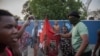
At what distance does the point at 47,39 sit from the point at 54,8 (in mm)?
10468

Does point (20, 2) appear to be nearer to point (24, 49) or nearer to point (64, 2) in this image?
point (64, 2)

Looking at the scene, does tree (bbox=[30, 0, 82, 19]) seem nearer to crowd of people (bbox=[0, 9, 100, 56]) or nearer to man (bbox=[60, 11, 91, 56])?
crowd of people (bbox=[0, 9, 100, 56])

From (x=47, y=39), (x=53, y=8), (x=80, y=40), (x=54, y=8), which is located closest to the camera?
(x=80, y=40)

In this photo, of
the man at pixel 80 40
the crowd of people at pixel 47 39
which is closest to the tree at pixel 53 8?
the crowd of people at pixel 47 39

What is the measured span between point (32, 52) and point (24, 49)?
4.37 feet

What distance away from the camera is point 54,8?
56.5 feet

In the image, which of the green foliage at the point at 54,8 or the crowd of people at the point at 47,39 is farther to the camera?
the green foliage at the point at 54,8

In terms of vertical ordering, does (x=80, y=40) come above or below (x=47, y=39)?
above

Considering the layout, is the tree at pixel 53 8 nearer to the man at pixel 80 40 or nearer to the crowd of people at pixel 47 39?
the crowd of people at pixel 47 39

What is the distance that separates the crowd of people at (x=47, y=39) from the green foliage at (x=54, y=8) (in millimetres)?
7222

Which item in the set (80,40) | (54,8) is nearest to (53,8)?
(54,8)

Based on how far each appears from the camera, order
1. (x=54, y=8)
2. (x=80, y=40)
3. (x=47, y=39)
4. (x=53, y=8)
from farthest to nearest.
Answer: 1. (x=54, y=8)
2. (x=53, y=8)
3. (x=47, y=39)
4. (x=80, y=40)

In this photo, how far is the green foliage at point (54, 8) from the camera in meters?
17.0

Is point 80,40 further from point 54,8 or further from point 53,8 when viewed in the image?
point 54,8
